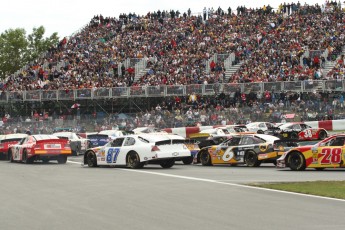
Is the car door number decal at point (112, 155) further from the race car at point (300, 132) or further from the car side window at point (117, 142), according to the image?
the race car at point (300, 132)

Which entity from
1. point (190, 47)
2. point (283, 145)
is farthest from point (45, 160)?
point (190, 47)

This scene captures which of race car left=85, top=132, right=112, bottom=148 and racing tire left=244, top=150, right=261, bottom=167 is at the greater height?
race car left=85, top=132, right=112, bottom=148

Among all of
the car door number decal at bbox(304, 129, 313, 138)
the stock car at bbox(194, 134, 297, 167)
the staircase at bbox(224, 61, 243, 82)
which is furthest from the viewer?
the staircase at bbox(224, 61, 243, 82)

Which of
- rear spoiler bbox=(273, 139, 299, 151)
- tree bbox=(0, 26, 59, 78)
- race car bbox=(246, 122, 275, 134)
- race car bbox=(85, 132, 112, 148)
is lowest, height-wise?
rear spoiler bbox=(273, 139, 299, 151)

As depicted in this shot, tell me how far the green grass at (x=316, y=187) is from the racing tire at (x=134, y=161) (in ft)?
28.0

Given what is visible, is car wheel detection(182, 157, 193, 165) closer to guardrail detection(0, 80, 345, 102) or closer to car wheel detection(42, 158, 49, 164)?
car wheel detection(42, 158, 49, 164)

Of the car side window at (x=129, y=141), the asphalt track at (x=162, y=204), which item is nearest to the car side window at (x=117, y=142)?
the car side window at (x=129, y=141)

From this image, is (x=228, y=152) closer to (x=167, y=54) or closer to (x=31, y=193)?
(x=31, y=193)

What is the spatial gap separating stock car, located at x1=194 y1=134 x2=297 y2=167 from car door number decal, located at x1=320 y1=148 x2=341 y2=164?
2890 millimetres

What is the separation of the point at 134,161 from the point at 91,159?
2.57 meters

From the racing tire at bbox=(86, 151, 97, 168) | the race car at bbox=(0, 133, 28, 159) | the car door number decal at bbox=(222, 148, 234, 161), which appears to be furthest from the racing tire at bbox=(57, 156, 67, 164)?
the car door number decal at bbox=(222, 148, 234, 161)

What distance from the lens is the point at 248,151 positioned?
85.4ft

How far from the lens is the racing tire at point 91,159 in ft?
89.9

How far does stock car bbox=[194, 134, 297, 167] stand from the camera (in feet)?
83.2
